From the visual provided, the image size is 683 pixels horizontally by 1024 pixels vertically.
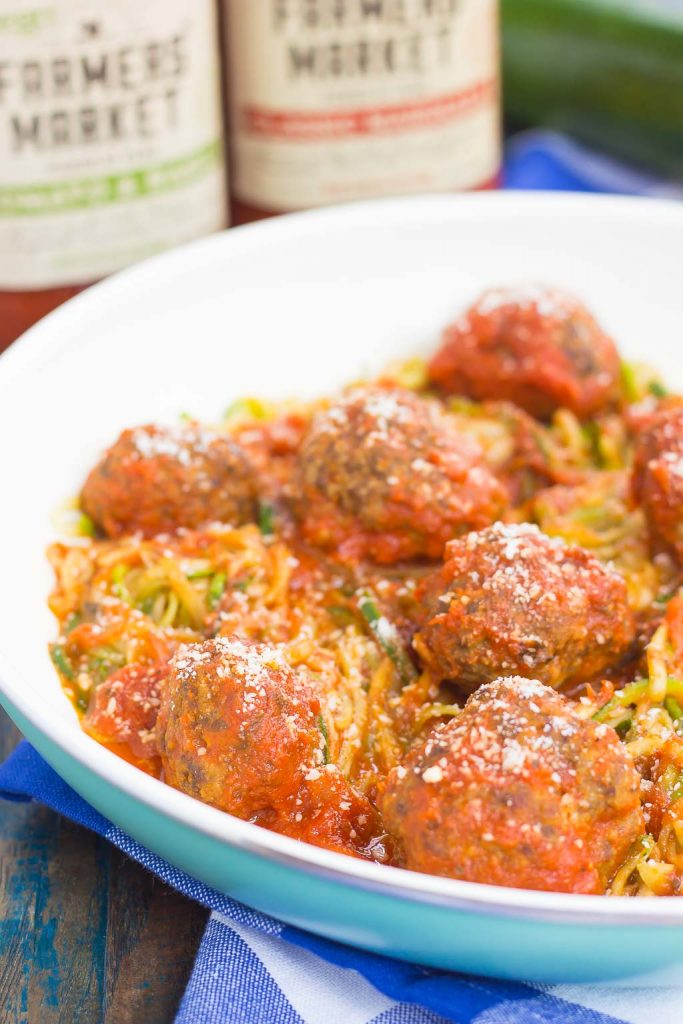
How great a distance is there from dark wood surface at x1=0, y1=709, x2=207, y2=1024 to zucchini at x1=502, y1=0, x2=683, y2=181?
570 cm

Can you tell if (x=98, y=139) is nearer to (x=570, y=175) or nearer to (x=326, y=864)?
(x=570, y=175)

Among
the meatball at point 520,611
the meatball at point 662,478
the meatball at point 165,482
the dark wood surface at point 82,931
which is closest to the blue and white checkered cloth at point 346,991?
the dark wood surface at point 82,931

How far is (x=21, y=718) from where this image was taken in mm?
3396

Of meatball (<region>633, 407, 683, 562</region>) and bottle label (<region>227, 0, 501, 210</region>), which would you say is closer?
meatball (<region>633, 407, 683, 562</region>)

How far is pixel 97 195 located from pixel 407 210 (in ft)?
4.55

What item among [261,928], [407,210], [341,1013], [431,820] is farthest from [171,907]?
[407,210]

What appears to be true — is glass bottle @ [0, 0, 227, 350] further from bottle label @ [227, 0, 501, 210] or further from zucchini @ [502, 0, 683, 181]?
zucchini @ [502, 0, 683, 181]

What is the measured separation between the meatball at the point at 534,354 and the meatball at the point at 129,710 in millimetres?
2019

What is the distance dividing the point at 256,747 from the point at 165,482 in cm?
141

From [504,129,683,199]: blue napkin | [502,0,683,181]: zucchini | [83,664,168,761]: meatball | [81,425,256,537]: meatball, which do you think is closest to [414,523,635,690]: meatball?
[83,664,168,761]: meatball

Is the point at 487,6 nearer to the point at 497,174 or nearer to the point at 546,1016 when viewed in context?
the point at 497,174

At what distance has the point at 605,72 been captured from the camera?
7.82 m

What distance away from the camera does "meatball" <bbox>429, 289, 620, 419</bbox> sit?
5.18m

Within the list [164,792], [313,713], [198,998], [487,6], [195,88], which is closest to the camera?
[164,792]
